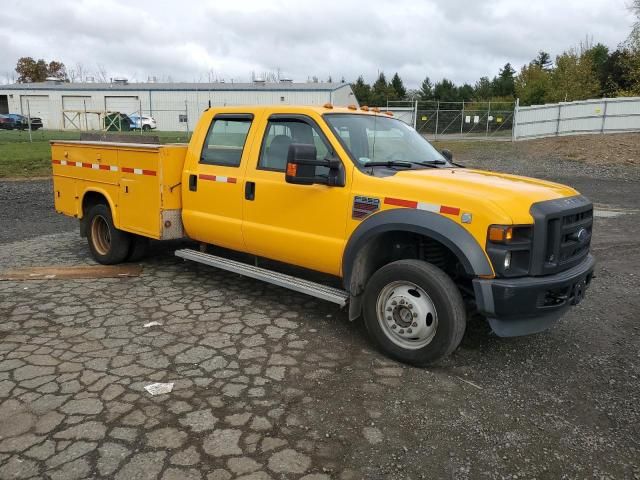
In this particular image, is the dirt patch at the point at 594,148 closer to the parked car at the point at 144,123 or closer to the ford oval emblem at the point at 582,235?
the ford oval emblem at the point at 582,235

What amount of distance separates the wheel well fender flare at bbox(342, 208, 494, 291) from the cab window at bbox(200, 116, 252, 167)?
65.5 inches

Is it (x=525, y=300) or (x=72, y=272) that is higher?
(x=525, y=300)

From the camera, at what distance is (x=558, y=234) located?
3.88 meters

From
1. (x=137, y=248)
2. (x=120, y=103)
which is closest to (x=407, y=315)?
(x=137, y=248)

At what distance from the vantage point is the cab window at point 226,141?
539cm

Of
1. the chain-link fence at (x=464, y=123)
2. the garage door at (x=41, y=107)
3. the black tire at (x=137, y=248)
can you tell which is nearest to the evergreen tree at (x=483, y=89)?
the chain-link fence at (x=464, y=123)

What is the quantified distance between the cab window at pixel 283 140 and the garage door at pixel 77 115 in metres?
36.7

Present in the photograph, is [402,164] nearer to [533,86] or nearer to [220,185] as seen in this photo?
[220,185]

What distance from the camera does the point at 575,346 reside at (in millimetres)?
4645

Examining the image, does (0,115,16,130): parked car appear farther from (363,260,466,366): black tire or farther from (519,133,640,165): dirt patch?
(363,260,466,366): black tire

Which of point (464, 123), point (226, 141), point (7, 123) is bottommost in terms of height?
point (226, 141)

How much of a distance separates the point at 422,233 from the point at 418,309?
569 millimetres

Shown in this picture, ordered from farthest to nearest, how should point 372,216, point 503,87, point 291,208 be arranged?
point 503,87 → point 291,208 → point 372,216

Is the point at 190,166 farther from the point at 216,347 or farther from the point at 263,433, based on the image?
the point at 263,433
